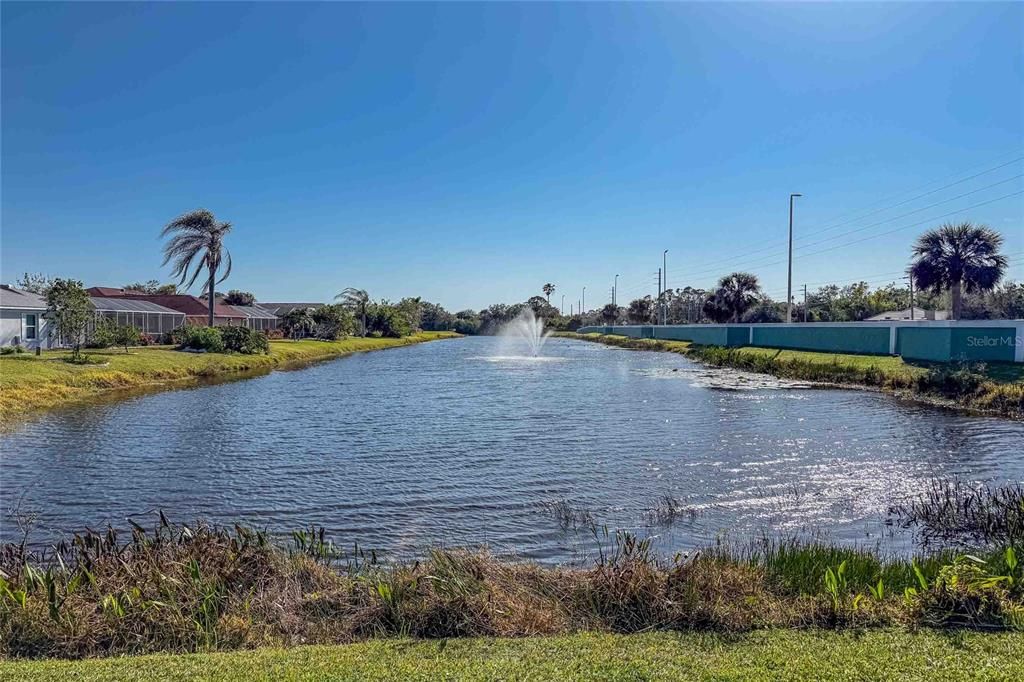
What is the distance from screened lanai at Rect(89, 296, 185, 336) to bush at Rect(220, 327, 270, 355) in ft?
21.4

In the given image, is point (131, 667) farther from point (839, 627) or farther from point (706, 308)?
point (706, 308)

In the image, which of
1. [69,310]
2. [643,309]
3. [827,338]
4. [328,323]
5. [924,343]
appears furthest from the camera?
[643,309]

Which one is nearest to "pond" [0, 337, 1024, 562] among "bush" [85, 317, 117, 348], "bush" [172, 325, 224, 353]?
"bush" [85, 317, 117, 348]

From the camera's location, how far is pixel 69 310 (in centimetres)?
2858

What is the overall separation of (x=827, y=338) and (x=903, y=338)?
939 centimetres

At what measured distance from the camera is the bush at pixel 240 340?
4325 cm

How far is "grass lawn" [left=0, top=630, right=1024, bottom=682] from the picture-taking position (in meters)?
4.09

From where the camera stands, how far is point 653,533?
900 centimetres

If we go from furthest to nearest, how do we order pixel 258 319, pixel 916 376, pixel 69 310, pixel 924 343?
pixel 258 319 → pixel 924 343 → pixel 69 310 → pixel 916 376

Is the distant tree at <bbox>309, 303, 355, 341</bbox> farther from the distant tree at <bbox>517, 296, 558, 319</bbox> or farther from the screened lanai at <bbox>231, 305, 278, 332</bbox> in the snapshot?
the distant tree at <bbox>517, 296, 558, 319</bbox>

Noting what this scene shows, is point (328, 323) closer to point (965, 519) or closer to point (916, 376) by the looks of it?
point (916, 376)

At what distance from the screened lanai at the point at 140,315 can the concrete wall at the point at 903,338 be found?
1913 inches

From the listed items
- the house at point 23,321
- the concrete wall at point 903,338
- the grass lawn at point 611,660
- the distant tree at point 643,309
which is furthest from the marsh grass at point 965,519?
the distant tree at point 643,309

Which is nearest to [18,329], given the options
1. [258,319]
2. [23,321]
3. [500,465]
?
[23,321]
